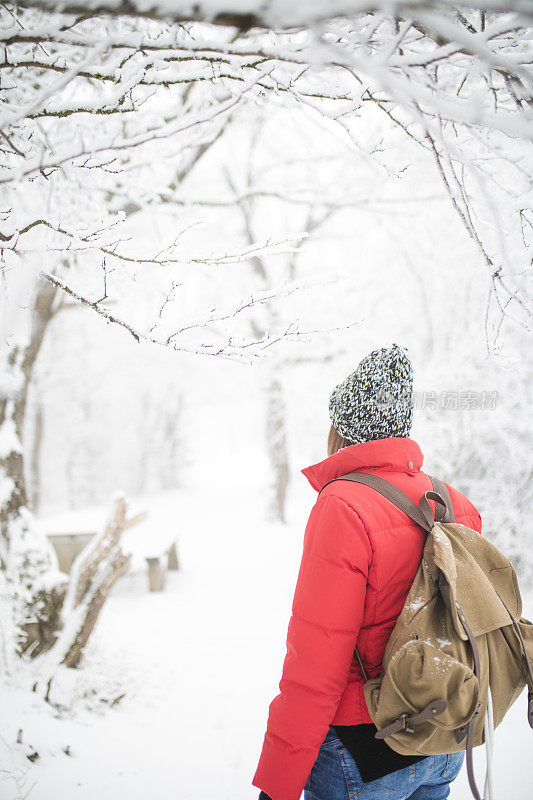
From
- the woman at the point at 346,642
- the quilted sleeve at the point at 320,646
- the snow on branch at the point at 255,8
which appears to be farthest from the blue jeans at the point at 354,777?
the snow on branch at the point at 255,8

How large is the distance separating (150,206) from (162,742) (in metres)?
3.69

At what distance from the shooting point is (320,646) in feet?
3.61

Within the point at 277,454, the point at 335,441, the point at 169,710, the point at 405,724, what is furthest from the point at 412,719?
the point at 277,454

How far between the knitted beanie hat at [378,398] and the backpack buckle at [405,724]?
0.72 metres

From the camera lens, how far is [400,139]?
5.17 m

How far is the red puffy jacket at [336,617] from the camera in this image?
1.08m

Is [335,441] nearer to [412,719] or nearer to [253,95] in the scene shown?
[412,719]

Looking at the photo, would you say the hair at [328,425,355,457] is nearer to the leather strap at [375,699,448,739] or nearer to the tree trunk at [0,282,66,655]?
the leather strap at [375,699,448,739]

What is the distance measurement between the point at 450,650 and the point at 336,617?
28 centimetres

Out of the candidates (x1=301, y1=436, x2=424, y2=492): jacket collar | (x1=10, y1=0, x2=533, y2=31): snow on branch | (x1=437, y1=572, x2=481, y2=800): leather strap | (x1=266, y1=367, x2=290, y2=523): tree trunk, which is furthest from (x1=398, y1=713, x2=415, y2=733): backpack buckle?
(x1=266, y1=367, x2=290, y2=523): tree trunk

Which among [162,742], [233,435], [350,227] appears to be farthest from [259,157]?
[233,435]

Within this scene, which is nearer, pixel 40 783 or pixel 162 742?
pixel 40 783

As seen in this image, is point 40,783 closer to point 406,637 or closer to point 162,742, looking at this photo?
point 162,742

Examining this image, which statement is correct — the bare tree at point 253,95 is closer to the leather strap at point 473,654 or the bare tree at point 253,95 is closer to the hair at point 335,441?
the hair at point 335,441
